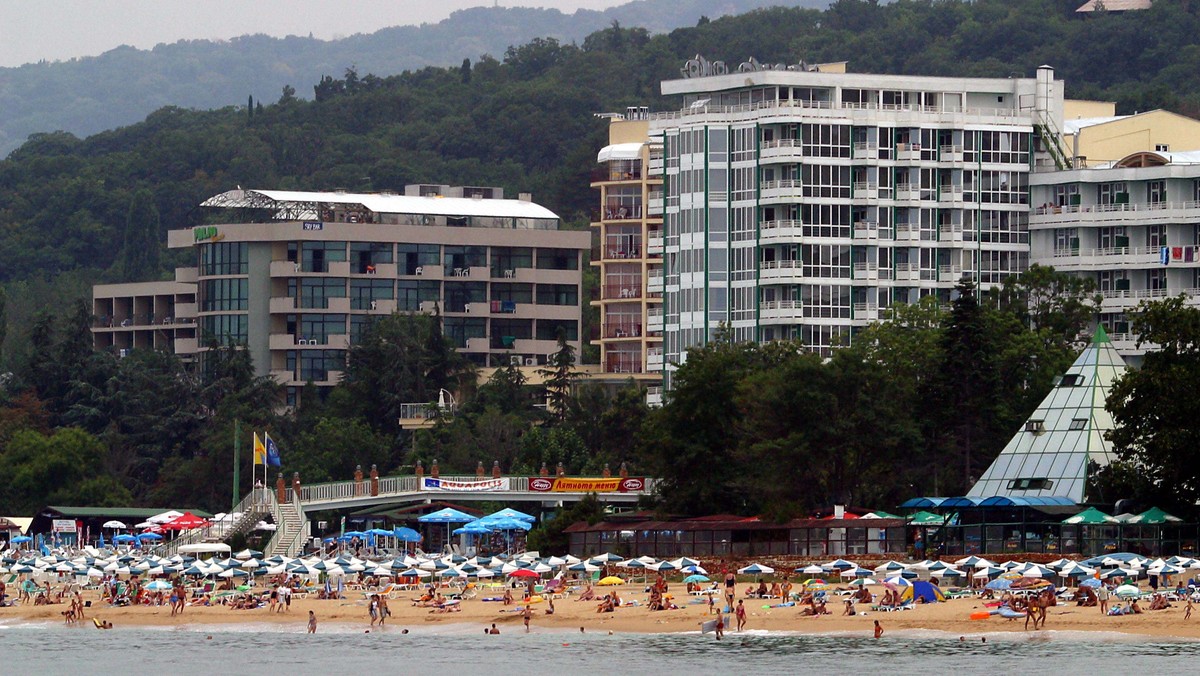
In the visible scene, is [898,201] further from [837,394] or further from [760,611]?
[760,611]

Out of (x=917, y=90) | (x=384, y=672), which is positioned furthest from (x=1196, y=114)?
(x=384, y=672)

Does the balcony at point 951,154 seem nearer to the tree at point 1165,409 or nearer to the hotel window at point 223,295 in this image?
the tree at point 1165,409

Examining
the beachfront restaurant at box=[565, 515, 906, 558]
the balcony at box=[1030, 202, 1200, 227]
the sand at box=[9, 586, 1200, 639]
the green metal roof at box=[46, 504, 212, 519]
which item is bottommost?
the sand at box=[9, 586, 1200, 639]

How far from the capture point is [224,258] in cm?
17975

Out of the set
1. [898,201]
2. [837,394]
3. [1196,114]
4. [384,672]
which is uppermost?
[1196,114]

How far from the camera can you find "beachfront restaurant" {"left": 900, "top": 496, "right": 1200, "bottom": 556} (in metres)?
100

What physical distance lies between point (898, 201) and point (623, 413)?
20.7 m

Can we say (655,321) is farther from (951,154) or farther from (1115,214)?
(1115,214)

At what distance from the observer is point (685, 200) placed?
145875mm

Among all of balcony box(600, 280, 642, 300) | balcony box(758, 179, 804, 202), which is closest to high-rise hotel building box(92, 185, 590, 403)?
balcony box(600, 280, 642, 300)

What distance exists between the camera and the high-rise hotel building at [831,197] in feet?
466

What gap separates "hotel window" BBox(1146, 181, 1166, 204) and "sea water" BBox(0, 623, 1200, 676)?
60.0m

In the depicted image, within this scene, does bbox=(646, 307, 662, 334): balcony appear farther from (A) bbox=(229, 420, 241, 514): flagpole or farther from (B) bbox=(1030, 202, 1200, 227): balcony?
(A) bbox=(229, 420, 241, 514): flagpole

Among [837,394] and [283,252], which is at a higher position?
[283,252]
